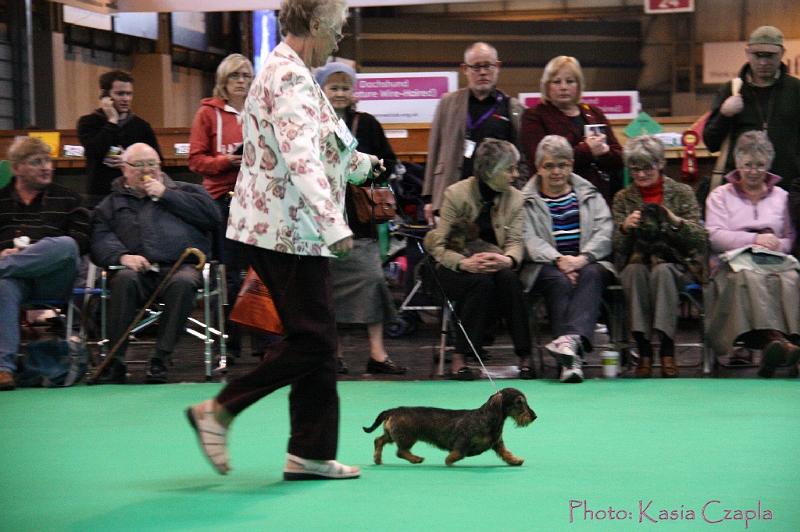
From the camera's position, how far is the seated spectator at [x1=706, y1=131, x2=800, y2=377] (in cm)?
565

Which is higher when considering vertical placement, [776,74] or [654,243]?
[776,74]

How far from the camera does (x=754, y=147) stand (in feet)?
18.9

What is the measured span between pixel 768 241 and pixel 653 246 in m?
0.53

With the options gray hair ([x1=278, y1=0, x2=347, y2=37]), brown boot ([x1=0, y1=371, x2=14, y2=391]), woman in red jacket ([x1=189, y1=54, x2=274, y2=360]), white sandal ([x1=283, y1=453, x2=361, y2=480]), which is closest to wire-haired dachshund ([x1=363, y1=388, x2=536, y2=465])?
white sandal ([x1=283, y1=453, x2=361, y2=480])

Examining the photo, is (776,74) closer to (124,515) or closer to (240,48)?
(124,515)

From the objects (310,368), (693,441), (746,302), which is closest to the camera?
(310,368)

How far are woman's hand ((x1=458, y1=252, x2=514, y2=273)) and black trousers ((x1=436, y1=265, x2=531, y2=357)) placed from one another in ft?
0.06

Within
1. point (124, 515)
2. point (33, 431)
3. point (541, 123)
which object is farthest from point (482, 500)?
point (541, 123)

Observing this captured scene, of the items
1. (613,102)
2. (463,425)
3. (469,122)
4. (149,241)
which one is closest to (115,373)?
(149,241)

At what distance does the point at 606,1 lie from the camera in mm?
17812

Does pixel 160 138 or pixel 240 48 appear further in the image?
pixel 240 48

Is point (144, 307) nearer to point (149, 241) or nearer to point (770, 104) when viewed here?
point (149, 241)

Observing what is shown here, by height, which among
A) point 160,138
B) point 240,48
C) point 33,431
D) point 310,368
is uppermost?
point 240,48

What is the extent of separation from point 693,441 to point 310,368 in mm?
1381
